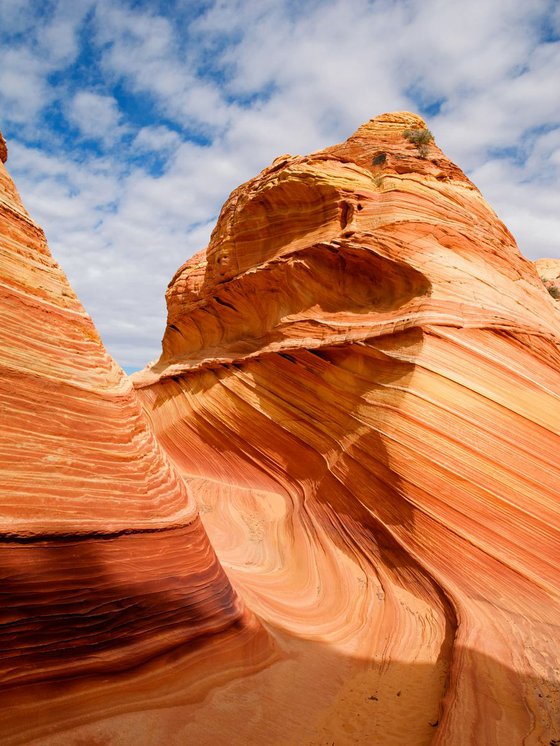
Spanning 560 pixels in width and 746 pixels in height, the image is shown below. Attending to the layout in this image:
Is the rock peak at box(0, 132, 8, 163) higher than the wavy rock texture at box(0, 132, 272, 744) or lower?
higher

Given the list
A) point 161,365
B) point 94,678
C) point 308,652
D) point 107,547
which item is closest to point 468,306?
point 308,652

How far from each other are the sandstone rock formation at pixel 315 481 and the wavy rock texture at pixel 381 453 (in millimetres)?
35

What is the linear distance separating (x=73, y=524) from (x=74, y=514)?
0.08 meters

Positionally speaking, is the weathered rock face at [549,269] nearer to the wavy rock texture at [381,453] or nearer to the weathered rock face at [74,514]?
the wavy rock texture at [381,453]

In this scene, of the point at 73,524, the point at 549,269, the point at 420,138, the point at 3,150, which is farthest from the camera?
the point at 549,269

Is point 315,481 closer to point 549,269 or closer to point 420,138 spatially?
point 420,138

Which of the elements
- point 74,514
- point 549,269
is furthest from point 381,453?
point 549,269

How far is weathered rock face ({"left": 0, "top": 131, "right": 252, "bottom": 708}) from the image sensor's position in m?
2.96

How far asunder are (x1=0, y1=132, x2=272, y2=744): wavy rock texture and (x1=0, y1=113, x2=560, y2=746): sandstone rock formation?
0.02 m

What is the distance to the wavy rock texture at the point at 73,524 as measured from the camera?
292 centimetres

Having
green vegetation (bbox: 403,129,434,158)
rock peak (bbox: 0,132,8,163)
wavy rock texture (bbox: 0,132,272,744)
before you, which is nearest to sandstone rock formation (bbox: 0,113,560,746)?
wavy rock texture (bbox: 0,132,272,744)

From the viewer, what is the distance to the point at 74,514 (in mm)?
3260

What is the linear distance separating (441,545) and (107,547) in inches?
184

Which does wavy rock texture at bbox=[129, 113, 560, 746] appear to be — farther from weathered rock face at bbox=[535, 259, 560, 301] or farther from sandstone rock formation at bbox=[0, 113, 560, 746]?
weathered rock face at bbox=[535, 259, 560, 301]
